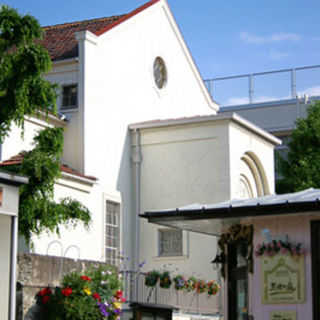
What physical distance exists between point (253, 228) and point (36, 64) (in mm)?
4986

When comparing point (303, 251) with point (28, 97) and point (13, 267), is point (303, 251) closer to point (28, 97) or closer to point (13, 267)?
point (13, 267)

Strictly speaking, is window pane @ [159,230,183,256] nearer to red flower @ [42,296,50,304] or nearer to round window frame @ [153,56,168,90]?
round window frame @ [153,56,168,90]

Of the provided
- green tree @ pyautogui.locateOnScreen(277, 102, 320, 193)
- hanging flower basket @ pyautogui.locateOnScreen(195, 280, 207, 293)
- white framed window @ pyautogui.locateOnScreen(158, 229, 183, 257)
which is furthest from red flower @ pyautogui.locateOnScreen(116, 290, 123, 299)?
green tree @ pyautogui.locateOnScreen(277, 102, 320, 193)

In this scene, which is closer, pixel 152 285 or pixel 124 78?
pixel 152 285

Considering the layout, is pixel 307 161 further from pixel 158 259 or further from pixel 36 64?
pixel 36 64

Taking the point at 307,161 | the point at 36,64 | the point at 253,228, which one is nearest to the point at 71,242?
the point at 36,64

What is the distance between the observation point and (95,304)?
15.8m

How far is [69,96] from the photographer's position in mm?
26328

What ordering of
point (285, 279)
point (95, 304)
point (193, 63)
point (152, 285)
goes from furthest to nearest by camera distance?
point (193, 63) → point (152, 285) → point (95, 304) → point (285, 279)

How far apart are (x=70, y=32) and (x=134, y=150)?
470 centimetres

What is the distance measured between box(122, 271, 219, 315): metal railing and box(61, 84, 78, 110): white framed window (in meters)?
5.34

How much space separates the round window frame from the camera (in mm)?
30359

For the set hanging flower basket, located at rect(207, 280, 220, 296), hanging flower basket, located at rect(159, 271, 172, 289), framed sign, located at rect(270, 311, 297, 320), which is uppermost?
hanging flower basket, located at rect(159, 271, 172, 289)

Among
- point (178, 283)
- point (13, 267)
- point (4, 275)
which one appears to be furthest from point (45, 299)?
point (178, 283)
